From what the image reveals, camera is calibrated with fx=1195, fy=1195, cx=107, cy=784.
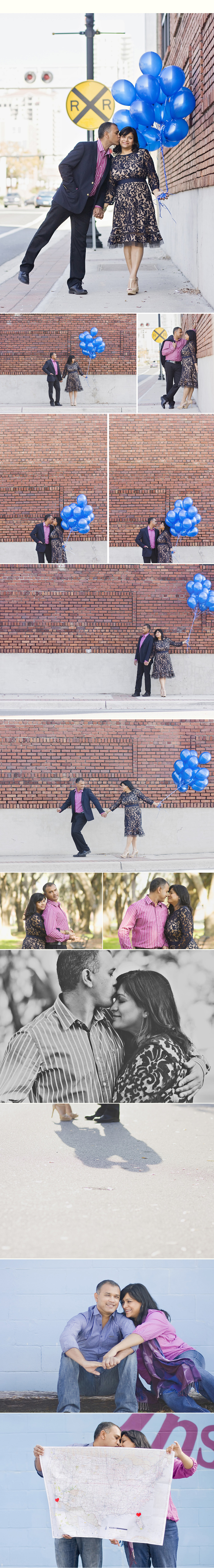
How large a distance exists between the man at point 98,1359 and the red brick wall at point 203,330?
22.7 feet

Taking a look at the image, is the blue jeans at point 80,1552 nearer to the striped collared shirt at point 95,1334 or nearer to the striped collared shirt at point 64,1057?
the striped collared shirt at point 95,1334

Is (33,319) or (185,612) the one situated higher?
(33,319)

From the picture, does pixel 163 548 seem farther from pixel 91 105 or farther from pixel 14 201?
pixel 91 105

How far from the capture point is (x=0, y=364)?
34.7ft

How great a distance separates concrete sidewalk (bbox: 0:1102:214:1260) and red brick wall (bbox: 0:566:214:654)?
4.24 m

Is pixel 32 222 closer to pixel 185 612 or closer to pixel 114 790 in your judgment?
pixel 185 612

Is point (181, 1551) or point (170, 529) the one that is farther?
point (170, 529)

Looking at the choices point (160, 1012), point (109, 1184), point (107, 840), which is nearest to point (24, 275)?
point (107, 840)

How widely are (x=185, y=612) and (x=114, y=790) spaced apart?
1774mm

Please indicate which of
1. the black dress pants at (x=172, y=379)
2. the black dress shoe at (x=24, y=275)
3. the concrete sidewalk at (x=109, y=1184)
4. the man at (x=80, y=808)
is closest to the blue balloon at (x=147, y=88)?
the black dress shoe at (x=24, y=275)

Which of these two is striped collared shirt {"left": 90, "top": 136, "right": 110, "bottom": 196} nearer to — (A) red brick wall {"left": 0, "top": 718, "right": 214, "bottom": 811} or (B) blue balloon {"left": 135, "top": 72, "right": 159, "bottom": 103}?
(B) blue balloon {"left": 135, "top": 72, "right": 159, "bottom": 103}

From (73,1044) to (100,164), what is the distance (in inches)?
235

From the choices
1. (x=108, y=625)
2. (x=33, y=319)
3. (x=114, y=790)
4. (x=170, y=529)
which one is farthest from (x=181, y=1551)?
(x=33, y=319)

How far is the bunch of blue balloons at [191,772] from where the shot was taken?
9.17m
